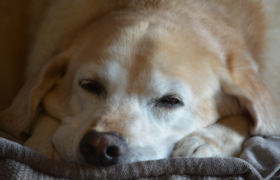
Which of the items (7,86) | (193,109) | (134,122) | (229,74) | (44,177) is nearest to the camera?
(44,177)

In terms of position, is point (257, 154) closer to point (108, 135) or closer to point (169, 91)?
point (169, 91)

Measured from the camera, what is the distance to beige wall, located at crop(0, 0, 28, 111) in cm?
280

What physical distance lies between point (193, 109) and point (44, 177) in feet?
3.19

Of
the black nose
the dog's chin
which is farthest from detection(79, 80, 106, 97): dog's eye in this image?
the black nose

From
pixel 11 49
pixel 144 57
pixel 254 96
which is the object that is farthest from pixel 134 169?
pixel 11 49

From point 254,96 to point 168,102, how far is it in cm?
59

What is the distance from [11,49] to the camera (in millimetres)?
2816

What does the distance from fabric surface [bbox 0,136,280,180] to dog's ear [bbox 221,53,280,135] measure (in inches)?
19.1

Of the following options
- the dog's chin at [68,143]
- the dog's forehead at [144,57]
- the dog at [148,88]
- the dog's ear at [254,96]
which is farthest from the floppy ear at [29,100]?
the dog's ear at [254,96]

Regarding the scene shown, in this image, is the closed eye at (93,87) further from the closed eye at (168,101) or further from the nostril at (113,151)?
the nostril at (113,151)

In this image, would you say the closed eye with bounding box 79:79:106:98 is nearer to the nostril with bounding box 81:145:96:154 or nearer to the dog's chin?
the dog's chin

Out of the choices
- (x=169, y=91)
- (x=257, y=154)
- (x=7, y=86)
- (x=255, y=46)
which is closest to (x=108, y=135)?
(x=169, y=91)

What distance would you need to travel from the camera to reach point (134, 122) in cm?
160

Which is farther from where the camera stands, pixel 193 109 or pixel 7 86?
pixel 7 86
